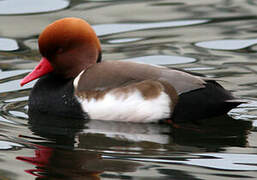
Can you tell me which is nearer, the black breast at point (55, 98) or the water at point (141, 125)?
the water at point (141, 125)

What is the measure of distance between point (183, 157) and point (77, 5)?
5.08m

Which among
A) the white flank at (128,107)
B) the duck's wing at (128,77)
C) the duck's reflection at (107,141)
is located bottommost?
the duck's reflection at (107,141)

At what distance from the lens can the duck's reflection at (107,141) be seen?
4.82 metres

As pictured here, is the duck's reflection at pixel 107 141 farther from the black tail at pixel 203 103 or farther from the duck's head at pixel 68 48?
the duck's head at pixel 68 48

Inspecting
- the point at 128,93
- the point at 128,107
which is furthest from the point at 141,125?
the point at 128,93

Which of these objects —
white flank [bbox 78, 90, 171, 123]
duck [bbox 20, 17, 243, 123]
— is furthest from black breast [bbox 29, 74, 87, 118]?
white flank [bbox 78, 90, 171, 123]

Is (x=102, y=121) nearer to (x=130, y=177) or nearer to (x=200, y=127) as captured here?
(x=200, y=127)

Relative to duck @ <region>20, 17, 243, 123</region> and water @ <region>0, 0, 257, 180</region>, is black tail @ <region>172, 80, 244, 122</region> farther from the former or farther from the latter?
water @ <region>0, 0, 257, 180</region>

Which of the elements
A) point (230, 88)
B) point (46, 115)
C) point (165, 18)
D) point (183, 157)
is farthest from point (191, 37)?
point (183, 157)

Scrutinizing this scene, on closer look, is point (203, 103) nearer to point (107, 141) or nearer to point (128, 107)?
point (128, 107)

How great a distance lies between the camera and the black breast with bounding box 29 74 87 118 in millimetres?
5906

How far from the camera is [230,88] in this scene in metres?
6.82

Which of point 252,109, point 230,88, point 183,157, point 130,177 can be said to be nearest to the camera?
point 130,177

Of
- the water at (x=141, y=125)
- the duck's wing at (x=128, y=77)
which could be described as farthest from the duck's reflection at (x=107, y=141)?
the duck's wing at (x=128, y=77)
